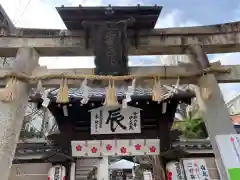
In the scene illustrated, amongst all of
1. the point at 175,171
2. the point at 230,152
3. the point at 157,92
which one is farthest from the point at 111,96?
the point at 175,171

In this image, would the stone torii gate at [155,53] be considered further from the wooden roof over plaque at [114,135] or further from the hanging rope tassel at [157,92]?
the wooden roof over plaque at [114,135]

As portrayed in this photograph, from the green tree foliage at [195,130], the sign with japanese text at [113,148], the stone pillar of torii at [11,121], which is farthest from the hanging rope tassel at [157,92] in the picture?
the green tree foliage at [195,130]

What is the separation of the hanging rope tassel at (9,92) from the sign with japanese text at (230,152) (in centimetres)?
251

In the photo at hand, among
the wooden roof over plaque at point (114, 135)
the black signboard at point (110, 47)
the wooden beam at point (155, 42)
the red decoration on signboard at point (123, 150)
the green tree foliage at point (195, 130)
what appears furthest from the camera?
the green tree foliage at point (195, 130)

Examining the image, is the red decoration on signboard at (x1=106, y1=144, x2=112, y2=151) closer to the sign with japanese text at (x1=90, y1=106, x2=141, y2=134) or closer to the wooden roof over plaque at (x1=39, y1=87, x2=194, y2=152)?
the wooden roof over plaque at (x1=39, y1=87, x2=194, y2=152)

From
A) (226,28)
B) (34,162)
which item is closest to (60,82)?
(226,28)

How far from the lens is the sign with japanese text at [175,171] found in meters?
6.33

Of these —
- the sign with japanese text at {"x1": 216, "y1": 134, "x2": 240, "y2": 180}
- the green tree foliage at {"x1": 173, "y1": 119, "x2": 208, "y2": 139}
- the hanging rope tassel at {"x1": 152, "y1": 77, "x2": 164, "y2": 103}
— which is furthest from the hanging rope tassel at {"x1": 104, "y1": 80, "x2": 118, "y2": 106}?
the green tree foliage at {"x1": 173, "y1": 119, "x2": 208, "y2": 139}

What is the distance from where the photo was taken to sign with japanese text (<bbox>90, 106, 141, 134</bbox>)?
5918mm

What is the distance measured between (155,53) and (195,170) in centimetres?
→ 371

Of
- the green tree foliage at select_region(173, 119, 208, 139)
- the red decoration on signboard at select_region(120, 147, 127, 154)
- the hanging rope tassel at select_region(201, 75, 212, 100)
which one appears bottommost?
the hanging rope tassel at select_region(201, 75, 212, 100)

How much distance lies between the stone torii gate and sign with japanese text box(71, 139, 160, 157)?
2.62 m

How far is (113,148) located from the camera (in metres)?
6.15

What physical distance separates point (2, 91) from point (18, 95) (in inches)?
7.6
